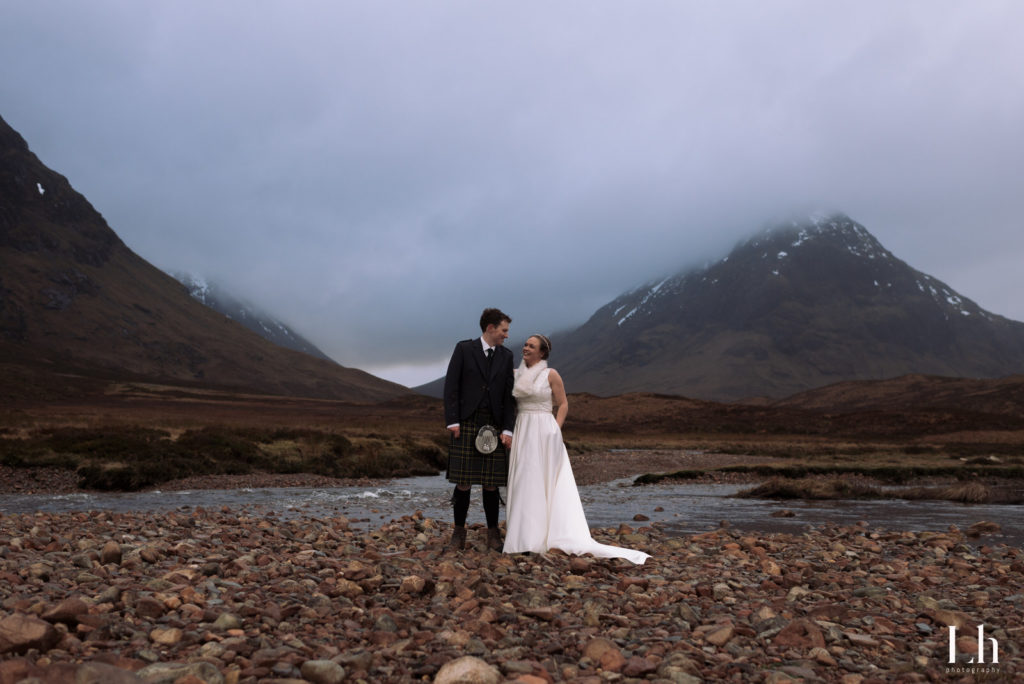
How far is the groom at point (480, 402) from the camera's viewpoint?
10555 millimetres

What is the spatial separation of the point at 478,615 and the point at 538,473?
3795mm

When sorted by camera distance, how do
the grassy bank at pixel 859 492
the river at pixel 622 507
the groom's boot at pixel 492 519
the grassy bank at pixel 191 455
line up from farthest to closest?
the grassy bank at pixel 191 455, the grassy bank at pixel 859 492, the river at pixel 622 507, the groom's boot at pixel 492 519

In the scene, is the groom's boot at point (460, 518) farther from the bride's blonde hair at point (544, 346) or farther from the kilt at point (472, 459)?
the bride's blonde hair at point (544, 346)

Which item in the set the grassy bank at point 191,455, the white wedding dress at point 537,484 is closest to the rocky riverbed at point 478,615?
the white wedding dress at point 537,484

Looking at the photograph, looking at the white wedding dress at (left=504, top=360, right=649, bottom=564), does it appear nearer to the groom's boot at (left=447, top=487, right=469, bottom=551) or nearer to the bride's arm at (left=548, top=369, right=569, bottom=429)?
the bride's arm at (left=548, top=369, right=569, bottom=429)

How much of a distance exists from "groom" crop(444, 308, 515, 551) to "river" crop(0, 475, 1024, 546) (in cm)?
725

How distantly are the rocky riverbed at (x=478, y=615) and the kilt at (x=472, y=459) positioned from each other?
44.1 inches

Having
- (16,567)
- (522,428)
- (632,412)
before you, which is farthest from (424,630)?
(632,412)

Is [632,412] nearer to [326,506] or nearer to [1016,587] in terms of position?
[326,506]

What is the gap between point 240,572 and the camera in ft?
29.1

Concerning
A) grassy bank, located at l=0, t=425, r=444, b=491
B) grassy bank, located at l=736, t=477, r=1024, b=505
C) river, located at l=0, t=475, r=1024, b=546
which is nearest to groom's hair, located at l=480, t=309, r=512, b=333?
river, located at l=0, t=475, r=1024, b=546

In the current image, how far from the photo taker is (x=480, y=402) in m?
10.6

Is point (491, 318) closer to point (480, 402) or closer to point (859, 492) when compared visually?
point (480, 402)

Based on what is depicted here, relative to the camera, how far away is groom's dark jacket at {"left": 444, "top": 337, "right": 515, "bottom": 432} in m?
10.5
